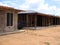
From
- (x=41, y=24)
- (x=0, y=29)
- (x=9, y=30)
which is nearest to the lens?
(x=0, y=29)

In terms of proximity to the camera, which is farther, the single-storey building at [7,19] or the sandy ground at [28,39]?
the single-storey building at [7,19]

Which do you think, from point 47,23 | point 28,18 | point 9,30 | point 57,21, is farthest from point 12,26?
point 57,21

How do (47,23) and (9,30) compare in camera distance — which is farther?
(47,23)

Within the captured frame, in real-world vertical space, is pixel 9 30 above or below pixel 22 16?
below

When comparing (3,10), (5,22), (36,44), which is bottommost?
(36,44)

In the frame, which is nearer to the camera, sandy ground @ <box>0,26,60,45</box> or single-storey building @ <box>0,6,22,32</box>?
sandy ground @ <box>0,26,60,45</box>

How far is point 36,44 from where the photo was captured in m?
11.8

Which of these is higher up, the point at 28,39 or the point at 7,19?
the point at 7,19

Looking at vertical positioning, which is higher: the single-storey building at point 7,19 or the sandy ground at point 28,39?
the single-storey building at point 7,19

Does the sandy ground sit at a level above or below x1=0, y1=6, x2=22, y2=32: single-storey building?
below

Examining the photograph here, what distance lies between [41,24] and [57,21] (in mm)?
13100

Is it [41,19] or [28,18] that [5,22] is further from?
[41,19]

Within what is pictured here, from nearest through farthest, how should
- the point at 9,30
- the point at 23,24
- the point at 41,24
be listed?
the point at 9,30 < the point at 23,24 < the point at 41,24

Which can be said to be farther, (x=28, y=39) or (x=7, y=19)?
(x=7, y=19)
